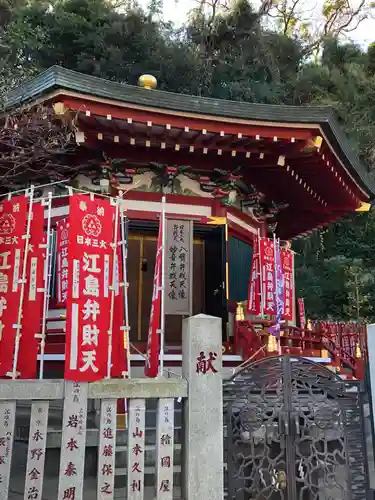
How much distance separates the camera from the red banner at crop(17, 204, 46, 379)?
4.38 meters

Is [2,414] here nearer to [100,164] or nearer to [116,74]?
[100,164]

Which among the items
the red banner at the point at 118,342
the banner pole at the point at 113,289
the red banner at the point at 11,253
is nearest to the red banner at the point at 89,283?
the banner pole at the point at 113,289

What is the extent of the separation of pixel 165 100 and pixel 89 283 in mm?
3159

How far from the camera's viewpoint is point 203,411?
3537 millimetres

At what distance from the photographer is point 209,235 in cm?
834

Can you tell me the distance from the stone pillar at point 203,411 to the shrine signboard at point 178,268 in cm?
351

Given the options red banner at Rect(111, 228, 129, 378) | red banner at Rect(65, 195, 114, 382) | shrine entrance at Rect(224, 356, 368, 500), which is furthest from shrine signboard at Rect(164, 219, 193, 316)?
shrine entrance at Rect(224, 356, 368, 500)

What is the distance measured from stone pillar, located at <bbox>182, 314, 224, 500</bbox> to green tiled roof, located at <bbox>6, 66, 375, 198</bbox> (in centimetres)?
365

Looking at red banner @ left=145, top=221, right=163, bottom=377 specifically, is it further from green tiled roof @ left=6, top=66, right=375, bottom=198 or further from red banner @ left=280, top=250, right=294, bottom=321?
red banner @ left=280, top=250, right=294, bottom=321

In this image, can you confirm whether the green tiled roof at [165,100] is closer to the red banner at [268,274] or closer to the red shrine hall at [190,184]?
the red shrine hall at [190,184]

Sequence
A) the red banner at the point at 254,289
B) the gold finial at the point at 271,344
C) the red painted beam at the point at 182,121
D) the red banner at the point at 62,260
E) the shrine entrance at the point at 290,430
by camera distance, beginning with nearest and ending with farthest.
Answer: the shrine entrance at the point at 290,430
the red painted beam at the point at 182,121
the red banner at the point at 62,260
the gold finial at the point at 271,344
the red banner at the point at 254,289

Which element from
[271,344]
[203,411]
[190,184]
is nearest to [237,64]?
[190,184]

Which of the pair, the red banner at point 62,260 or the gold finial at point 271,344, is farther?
the gold finial at point 271,344

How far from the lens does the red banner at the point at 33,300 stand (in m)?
4.38
